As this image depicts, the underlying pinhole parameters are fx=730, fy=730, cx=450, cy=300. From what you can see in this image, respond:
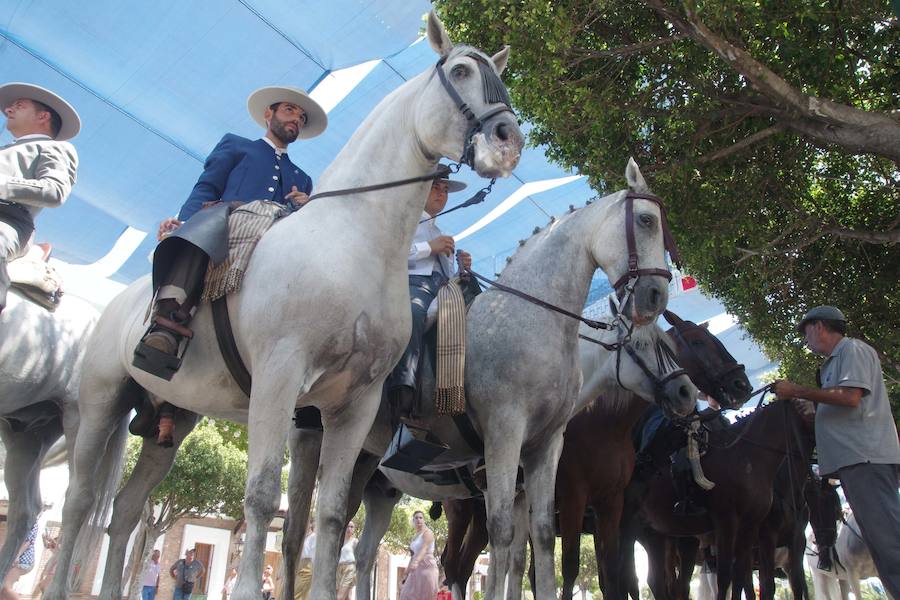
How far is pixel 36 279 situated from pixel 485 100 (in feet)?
12.5

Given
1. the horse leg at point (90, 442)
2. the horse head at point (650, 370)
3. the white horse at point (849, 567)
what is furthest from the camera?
the white horse at point (849, 567)

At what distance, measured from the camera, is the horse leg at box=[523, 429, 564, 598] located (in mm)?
4719

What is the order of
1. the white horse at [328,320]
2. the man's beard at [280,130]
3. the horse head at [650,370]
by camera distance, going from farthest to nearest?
the horse head at [650,370], the man's beard at [280,130], the white horse at [328,320]

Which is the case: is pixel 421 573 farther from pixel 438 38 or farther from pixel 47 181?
pixel 438 38

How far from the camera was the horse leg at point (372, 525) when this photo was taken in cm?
680

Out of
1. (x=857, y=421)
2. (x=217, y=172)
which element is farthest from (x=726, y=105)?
(x=217, y=172)

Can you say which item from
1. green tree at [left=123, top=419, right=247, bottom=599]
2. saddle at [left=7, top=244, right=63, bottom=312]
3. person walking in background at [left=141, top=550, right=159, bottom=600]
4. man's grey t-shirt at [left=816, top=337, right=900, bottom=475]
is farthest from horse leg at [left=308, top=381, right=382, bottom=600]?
green tree at [left=123, top=419, right=247, bottom=599]

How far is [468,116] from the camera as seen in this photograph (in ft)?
12.7

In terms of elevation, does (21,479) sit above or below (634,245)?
below

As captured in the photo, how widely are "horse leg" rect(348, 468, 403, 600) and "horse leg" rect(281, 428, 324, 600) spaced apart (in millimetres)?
1974

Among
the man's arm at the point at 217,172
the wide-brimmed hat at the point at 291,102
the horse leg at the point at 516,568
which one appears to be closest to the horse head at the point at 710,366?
the horse leg at the point at 516,568

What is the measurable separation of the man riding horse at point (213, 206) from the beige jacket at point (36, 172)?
877 mm

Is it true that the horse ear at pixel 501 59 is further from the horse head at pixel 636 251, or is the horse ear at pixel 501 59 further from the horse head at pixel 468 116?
the horse head at pixel 636 251

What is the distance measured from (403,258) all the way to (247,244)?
841mm
